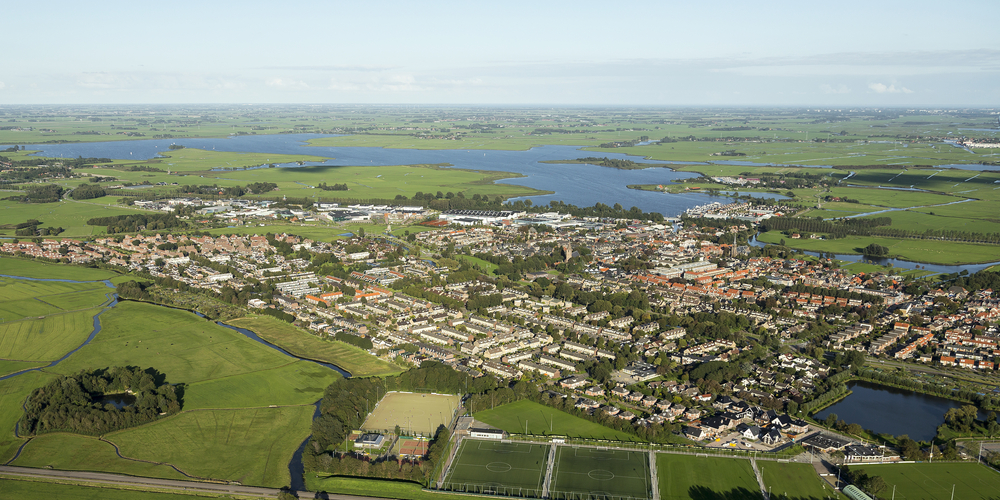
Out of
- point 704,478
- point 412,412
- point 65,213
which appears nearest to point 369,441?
point 412,412

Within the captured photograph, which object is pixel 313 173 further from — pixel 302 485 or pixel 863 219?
pixel 302 485

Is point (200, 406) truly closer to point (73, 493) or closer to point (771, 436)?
point (73, 493)

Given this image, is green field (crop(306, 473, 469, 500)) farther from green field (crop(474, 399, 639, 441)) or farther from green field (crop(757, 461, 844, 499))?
green field (crop(757, 461, 844, 499))

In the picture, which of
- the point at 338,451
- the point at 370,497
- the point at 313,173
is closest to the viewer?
the point at 370,497

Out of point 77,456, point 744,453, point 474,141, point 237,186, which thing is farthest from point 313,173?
point 744,453

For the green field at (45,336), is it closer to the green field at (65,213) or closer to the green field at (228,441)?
the green field at (228,441)

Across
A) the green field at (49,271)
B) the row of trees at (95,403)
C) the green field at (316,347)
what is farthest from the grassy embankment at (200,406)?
the green field at (49,271)
